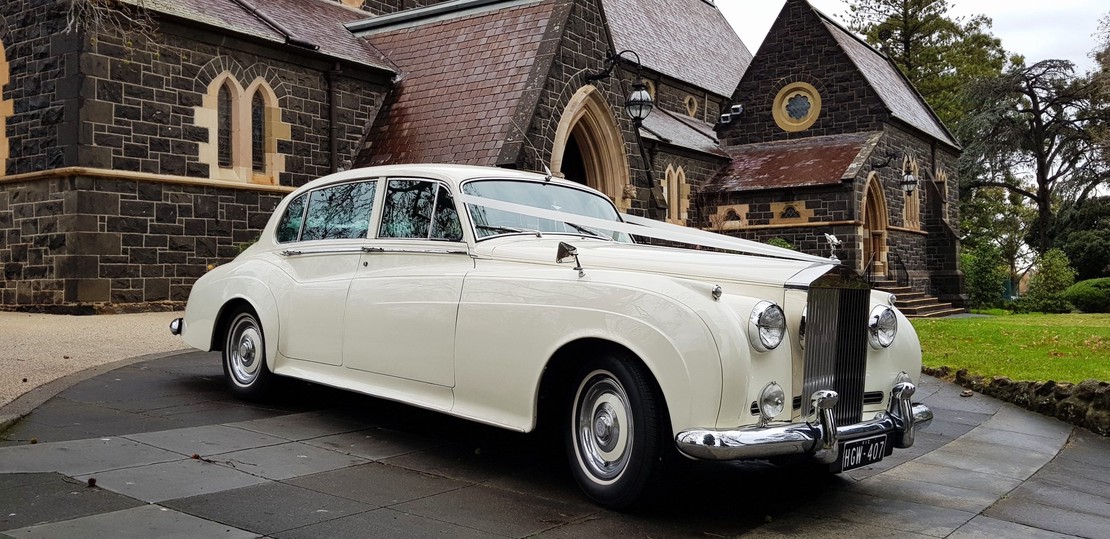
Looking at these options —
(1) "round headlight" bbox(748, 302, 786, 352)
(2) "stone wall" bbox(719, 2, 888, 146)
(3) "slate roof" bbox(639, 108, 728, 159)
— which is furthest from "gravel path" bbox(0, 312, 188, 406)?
(2) "stone wall" bbox(719, 2, 888, 146)

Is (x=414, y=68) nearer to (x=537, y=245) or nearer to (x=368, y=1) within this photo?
(x=368, y=1)

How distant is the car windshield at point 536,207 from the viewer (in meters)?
5.44

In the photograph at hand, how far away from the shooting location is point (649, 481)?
13.2 feet

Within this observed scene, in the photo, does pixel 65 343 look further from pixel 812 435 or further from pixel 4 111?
pixel 812 435

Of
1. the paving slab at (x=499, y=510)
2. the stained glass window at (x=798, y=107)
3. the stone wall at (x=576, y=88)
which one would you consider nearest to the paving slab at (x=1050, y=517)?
the paving slab at (x=499, y=510)

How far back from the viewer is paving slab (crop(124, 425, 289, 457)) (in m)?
5.07

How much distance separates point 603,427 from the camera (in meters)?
4.31

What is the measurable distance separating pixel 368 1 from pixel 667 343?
794 inches

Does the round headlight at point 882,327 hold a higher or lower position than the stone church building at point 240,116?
lower

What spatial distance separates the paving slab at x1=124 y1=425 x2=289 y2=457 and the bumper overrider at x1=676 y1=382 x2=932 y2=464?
2.75 meters

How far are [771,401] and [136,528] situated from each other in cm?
280

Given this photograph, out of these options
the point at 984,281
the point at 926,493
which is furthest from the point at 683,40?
the point at 926,493

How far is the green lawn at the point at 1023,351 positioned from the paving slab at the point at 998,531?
4.55 meters

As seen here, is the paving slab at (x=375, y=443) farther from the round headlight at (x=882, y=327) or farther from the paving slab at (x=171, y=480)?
the round headlight at (x=882, y=327)
